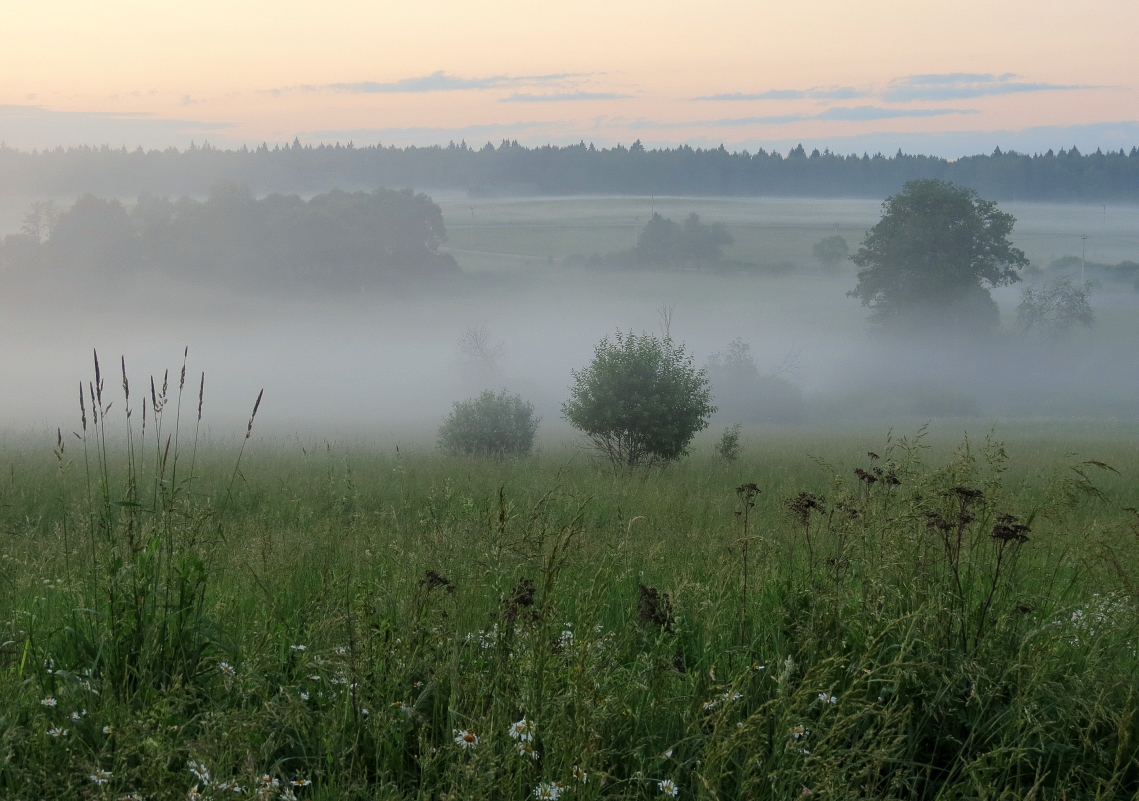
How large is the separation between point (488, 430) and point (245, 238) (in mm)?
97361

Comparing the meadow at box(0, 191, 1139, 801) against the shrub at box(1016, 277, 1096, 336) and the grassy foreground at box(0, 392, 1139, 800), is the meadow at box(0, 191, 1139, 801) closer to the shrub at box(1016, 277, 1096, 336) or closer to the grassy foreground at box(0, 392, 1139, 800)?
the grassy foreground at box(0, 392, 1139, 800)

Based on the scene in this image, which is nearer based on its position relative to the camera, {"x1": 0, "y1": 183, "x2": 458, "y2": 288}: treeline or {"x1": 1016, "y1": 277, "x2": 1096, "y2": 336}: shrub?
{"x1": 1016, "y1": 277, "x2": 1096, "y2": 336}: shrub

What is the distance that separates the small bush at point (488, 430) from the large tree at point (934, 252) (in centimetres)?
4627

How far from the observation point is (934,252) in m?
58.5

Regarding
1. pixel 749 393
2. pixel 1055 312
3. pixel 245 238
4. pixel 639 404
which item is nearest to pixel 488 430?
pixel 639 404

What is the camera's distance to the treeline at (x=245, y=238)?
10019cm

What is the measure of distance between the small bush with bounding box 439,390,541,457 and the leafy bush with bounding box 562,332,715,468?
3607 millimetres

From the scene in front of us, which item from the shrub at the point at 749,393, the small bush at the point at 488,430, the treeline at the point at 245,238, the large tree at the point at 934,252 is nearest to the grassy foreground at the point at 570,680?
the small bush at the point at 488,430

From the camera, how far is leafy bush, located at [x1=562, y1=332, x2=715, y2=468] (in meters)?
17.7

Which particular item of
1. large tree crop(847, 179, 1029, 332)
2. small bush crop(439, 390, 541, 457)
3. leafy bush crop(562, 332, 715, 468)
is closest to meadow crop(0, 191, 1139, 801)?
leafy bush crop(562, 332, 715, 468)

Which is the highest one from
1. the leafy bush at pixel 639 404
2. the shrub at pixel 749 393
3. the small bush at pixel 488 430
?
the leafy bush at pixel 639 404

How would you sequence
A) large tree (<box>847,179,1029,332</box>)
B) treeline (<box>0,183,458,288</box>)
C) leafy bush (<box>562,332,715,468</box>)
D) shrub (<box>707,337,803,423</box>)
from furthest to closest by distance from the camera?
treeline (<box>0,183,458,288</box>), large tree (<box>847,179,1029,332</box>), shrub (<box>707,337,803,423</box>), leafy bush (<box>562,332,715,468</box>)

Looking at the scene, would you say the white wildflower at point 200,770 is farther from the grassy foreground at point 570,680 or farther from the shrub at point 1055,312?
the shrub at point 1055,312

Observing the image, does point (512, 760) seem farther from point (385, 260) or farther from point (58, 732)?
point (385, 260)
